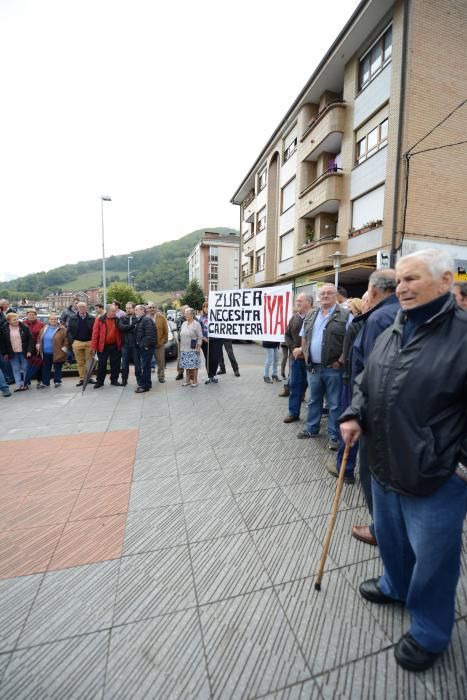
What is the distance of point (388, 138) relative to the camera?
1191 cm

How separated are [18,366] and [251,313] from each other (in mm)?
5731

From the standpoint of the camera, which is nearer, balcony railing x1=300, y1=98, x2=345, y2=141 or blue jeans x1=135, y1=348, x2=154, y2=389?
blue jeans x1=135, y1=348, x2=154, y2=389

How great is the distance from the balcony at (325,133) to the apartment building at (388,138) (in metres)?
0.05

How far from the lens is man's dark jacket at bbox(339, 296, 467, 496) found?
1425mm

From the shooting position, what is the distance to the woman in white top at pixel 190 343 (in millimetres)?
7410

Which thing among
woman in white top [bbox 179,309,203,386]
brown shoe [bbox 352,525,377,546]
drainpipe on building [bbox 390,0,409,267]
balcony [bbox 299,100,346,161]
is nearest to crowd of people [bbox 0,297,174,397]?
woman in white top [bbox 179,309,203,386]

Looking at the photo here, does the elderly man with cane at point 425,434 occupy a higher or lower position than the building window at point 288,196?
lower

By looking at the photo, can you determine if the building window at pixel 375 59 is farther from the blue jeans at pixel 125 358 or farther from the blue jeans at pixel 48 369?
the blue jeans at pixel 48 369

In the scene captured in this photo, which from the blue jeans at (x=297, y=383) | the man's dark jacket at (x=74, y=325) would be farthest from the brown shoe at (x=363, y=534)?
the man's dark jacket at (x=74, y=325)

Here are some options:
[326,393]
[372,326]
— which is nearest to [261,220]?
[326,393]

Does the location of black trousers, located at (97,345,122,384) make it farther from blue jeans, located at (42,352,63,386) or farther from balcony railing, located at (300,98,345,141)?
balcony railing, located at (300,98,345,141)

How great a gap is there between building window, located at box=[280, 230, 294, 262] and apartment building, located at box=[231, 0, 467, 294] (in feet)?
11.8

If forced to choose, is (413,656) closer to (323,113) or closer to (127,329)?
(127,329)

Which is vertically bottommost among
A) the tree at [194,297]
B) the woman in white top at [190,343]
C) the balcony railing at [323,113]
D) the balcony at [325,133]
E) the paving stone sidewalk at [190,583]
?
the paving stone sidewalk at [190,583]
